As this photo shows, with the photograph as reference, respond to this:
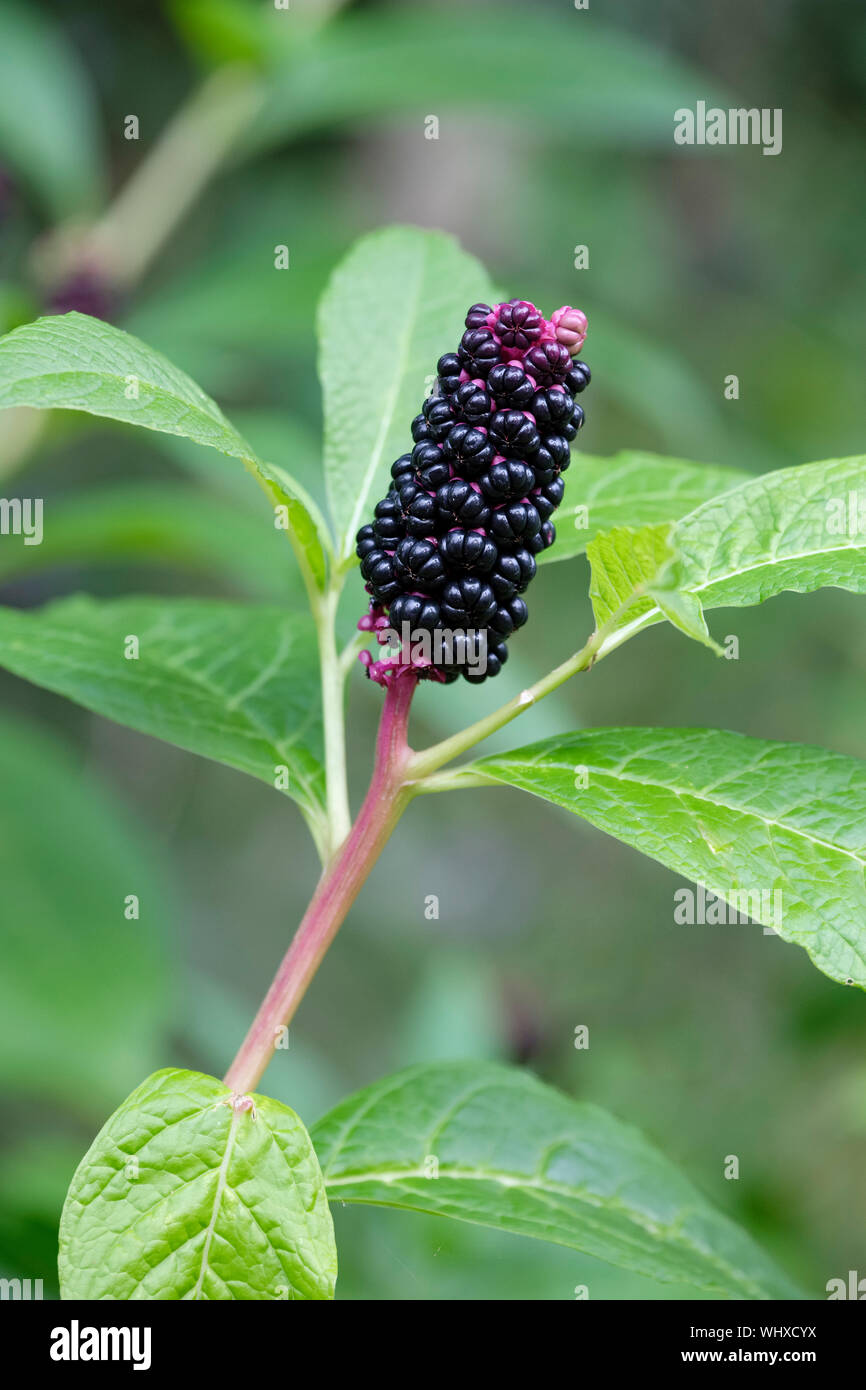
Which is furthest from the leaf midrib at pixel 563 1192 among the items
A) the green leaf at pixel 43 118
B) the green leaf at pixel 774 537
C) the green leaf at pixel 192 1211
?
the green leaf at pixel 43 118

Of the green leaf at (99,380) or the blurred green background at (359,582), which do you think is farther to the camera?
the blurred green background at (359,582)

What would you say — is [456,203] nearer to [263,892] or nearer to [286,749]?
[263,892]

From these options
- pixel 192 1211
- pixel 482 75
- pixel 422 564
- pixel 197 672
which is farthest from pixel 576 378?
pixel 482 75

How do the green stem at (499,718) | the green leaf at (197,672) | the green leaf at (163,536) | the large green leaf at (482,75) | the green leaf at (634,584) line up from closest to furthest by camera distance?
1. the green leaf at (634,584)
2. the green stem at (499,718)
3. the green leaf at (197,672)
4. the green leaf at (163,536)
5. the large green leaf at (482,75)

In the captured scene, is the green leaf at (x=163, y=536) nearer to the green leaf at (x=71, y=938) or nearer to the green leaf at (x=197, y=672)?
the green leaf at (x=71, y=938)

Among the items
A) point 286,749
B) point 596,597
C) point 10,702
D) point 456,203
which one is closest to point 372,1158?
point 286,749

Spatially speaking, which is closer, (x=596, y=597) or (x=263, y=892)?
(x=596, y=597)

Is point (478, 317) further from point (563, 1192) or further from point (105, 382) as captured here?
point (563, 1192)

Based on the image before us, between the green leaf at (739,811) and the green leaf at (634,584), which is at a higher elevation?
the green leaf at (634,584)
